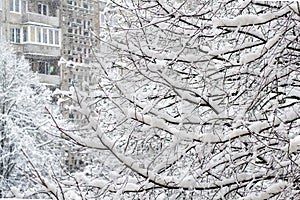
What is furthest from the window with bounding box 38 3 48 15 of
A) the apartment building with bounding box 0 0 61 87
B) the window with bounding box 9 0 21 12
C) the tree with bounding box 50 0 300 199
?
the tree with bounding box 50 0 300 199

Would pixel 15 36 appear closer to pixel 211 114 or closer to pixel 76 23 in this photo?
pixel 76 23

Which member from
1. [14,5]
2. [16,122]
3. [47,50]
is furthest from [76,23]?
[16,122]

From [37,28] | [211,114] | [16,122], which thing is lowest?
[16,122]

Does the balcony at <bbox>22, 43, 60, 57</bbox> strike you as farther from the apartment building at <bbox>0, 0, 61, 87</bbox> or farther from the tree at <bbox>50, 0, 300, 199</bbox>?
the tree at <bbox>50, 0, 300, 199</bbox>

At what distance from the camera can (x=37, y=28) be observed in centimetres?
367

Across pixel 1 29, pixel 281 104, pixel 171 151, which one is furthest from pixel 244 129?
pixel 1 29

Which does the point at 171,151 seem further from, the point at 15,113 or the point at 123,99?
the point at 15,113

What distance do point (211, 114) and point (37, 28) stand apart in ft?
8.01

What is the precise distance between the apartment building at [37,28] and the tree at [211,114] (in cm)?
164

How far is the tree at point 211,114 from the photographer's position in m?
1.23

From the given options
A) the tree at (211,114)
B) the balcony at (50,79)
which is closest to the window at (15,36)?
the balcony at (50,79)

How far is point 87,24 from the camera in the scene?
3029 mm

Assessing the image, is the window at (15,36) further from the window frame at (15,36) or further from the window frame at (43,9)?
the window frame at (43,9)

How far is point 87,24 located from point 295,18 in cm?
195
